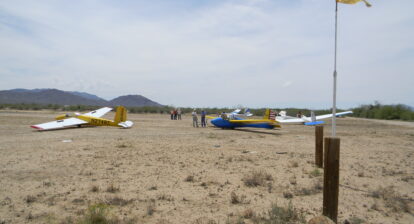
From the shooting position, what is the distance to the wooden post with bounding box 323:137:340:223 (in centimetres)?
459

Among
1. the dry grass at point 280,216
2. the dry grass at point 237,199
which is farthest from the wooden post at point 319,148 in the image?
the dry grass at point 280,216

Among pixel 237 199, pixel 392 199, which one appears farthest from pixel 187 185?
pixel 392 199

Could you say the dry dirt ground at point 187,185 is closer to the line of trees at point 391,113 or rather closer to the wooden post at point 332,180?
the wooden post at point 332,180

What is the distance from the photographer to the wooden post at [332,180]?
4590 mm

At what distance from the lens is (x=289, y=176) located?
7.43 metres

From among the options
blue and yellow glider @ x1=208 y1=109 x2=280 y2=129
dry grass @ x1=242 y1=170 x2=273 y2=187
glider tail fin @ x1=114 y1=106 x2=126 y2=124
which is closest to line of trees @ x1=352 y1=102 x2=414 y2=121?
blue and yellow glider @ x1=208 y1=109 x2=280 y2=129

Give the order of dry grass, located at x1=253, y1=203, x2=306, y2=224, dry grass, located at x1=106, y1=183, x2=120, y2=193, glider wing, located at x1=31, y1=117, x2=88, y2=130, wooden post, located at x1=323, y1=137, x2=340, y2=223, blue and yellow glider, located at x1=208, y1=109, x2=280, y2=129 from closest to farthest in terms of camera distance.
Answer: dry grass, located at x1=253, y1=203, x2=306, y2=224
wooden post, located at x1=323, y1=137, x2=340, y2=223
dry grass, located at x1=106, y1=183, x2=120, y2=193
glider wing, located at x1=31, y1=117, x2=88, y2=130
blue and yellow glider, located at x1=208, y1=109, x2=280, y2=129

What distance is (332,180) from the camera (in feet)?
15.3

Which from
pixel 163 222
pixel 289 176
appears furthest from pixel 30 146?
pixel 289 176

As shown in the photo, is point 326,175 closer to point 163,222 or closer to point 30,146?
point 163,222

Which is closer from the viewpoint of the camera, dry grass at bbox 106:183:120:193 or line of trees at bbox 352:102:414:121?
dry grass at bbox 106:183:120:193

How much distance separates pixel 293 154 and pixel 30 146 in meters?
10.7

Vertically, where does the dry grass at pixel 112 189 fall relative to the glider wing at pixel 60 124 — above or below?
below

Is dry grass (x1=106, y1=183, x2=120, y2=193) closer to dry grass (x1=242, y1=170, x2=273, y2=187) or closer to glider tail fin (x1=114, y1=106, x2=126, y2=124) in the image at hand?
dry grass (x1=242, y1=170, x2=273, y2=187)
